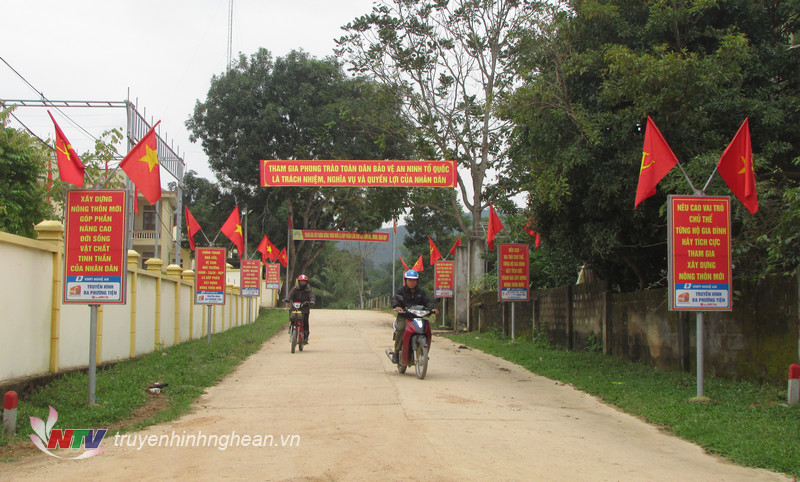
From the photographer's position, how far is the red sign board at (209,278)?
57.6 feet

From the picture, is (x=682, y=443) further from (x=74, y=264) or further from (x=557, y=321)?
(x=557, y=321)

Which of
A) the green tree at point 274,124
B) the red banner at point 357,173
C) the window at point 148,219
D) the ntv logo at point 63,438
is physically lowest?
the ntv logo at point 63,438

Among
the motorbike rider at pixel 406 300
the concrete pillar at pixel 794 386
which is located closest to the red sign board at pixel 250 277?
the motorbike rider at pixel 406 300

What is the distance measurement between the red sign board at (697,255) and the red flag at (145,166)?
6.89 m

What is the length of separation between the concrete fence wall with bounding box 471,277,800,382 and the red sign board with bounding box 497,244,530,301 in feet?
2.01

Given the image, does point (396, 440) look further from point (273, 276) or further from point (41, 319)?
point (273, 276)

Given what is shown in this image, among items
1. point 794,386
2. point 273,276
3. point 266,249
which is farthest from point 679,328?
→ point 273,276

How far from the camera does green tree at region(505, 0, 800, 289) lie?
36.0 feet

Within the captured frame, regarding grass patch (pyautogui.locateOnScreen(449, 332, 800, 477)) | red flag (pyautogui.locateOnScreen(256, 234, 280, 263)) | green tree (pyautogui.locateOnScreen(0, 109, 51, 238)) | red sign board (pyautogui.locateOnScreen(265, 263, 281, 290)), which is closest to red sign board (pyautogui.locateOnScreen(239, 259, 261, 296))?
red flag (pyautogui.locateOnScreen(256, 234, 280, 263))

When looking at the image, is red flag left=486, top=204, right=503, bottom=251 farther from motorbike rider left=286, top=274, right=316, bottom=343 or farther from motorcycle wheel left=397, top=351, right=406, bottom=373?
motorcycle wheel left=397, top=351, right=406, bottom=373

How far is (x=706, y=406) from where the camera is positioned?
847 cm

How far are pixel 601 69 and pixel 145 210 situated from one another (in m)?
43.1

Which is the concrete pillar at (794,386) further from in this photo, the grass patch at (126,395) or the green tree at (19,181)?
the green tree at (19,181)

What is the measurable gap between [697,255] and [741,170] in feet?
3.95
